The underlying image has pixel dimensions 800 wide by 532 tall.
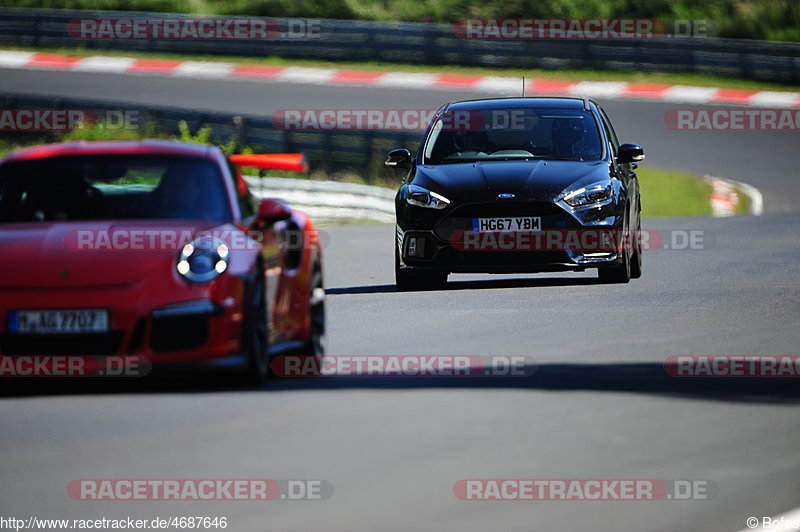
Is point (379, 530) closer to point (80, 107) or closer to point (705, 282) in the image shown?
point (705, 282)

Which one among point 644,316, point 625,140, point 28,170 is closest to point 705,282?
point 644,316

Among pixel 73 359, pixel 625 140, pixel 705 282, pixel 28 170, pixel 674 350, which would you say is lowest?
pixel 625 140

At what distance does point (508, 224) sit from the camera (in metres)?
13.6

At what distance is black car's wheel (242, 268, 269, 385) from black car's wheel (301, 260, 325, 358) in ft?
2.63

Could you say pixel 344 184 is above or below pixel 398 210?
Result: below

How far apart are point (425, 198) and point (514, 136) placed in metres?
1.32

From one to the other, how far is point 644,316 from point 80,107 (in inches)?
666

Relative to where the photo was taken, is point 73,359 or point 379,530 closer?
point 379,530

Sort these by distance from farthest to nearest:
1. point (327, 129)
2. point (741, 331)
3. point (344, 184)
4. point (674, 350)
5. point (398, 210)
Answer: point (327, 129)
point (344, 184)
point (398, 210)
point (741, 331)
point (674, 350)

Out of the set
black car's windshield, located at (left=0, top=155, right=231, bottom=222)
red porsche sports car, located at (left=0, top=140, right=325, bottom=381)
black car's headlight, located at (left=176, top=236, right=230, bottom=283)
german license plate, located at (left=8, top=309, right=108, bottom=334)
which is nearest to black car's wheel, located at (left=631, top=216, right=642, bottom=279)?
red porsche sports car, located at (left=0, top=140, right=325, bottom=381)

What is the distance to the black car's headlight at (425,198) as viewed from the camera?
45.3 ft

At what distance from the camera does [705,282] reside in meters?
15.0

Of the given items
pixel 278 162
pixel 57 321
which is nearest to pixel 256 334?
pixel 57 321

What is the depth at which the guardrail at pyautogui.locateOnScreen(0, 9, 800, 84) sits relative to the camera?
3450cm
